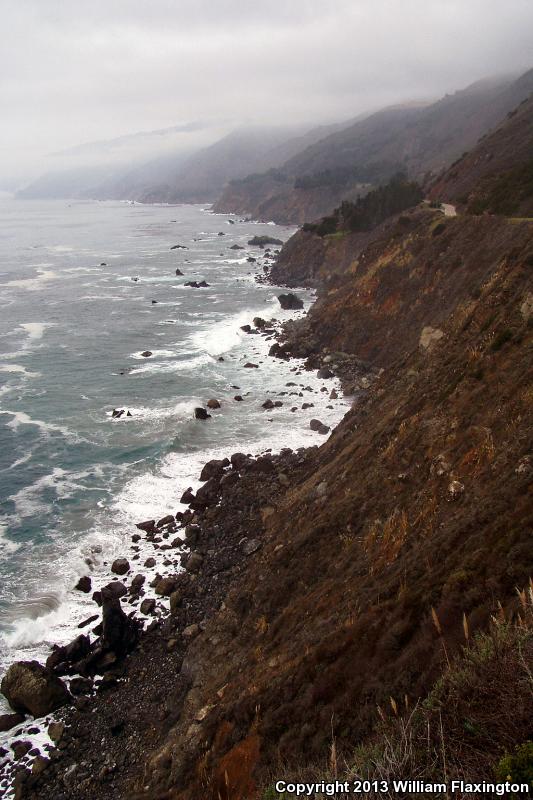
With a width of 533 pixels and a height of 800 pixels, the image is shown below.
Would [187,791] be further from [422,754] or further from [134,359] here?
[134,359]

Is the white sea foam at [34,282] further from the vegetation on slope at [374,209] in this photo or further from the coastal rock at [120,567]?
the coastal rock at [120,567]

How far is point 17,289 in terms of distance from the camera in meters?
81.4

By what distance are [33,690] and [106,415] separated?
74.1 ft

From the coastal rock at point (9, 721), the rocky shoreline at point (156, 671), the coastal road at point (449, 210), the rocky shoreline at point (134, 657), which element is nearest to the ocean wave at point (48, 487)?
the rocky shoreline at point (134, 657)

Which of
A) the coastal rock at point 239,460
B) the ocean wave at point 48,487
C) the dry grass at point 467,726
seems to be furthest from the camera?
the coastal rock at point 239,460

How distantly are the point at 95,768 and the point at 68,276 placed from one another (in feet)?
296

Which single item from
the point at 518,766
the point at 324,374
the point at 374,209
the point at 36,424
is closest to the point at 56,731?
Result: the point at 518,766

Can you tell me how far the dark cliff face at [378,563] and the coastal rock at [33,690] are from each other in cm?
456

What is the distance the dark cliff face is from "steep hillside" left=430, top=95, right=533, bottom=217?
22.7m

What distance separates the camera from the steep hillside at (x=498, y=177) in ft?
139

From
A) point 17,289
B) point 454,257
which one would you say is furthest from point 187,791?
point 17,289

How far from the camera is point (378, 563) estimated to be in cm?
1298

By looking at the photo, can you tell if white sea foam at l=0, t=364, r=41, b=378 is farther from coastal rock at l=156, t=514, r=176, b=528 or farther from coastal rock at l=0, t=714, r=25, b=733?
coastal rock at l=0, t=714, r=25, b=733

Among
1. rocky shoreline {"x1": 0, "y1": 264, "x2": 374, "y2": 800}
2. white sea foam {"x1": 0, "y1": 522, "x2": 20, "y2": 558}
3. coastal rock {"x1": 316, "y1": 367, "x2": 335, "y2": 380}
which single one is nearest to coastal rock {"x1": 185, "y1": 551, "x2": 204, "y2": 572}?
rocky shoreline {"x1": 0, "y1": 264, "x2": 374, "y2": 800}
